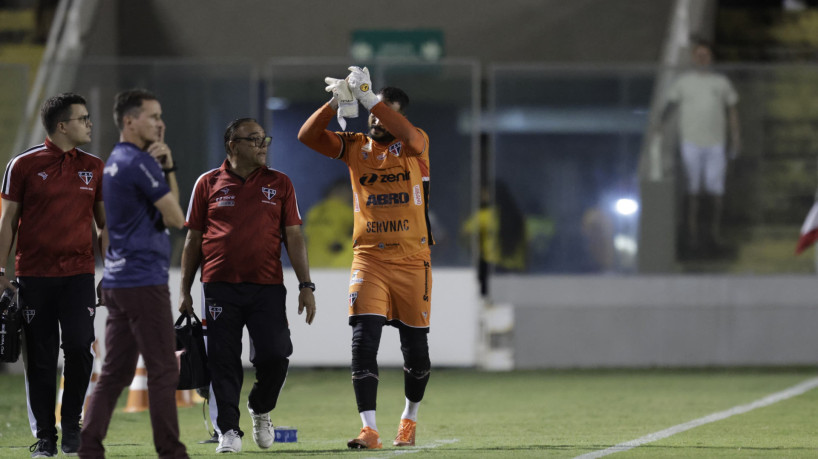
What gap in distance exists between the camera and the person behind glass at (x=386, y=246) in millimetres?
8469

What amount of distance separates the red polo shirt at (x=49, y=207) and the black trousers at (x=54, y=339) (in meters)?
0.09

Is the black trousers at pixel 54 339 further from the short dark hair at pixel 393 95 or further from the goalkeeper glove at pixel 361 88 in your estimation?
the short dark hair at pixel 393 95

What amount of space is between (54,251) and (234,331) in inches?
43.7

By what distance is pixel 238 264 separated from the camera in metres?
8.04

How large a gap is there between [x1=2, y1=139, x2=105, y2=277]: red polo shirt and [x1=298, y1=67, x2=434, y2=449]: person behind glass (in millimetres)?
1326

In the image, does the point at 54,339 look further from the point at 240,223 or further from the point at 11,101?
the point at 11,101

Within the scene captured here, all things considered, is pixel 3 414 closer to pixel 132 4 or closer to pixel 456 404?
pixel 456 404

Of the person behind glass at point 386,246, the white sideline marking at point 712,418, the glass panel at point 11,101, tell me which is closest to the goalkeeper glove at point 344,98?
the person behind glass at point 386,246

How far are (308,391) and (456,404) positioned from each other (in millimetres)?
1818

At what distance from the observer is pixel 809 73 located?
1553 centimetres

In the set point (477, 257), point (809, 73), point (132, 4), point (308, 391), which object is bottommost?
point (308, 391)

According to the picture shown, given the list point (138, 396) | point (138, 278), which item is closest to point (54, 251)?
point (138, 278)

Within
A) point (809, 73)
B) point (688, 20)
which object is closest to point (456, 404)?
point (809, 73)

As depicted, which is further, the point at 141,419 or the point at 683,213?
the point at 683,213
